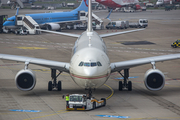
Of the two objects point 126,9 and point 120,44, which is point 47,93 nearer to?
point 120,44

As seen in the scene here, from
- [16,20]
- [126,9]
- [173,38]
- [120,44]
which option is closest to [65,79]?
[120,44]

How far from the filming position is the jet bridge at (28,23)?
8075 centimetres

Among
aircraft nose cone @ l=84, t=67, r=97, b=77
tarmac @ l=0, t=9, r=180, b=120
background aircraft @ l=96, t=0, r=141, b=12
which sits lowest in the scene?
tarmac @ l=0, t=9, r=180, b=120

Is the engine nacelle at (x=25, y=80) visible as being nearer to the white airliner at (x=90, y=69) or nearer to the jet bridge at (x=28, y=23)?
the white airliner at (x=90, y=69)

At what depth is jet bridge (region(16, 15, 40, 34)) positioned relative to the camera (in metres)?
80.8

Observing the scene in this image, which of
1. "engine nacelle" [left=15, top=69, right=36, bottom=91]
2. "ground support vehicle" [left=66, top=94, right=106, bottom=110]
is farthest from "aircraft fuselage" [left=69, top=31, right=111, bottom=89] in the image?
"engine nacelle" [left=15, top=69, right=36, bottom=91]

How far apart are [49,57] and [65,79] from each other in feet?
48.2

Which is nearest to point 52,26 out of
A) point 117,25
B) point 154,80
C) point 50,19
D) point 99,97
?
point 50,19

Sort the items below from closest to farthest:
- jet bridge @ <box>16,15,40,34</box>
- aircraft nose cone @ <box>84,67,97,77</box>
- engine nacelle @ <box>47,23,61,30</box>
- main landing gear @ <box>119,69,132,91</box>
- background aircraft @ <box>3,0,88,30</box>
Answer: aircraft nose cone @ <box>84,67,97,77</box>, main landing gear @ <box>119,69,132,91</box>, jet bridge @ <box>16,15,40,34</box>, background aircraft @ <box>3,0,88,30</box>, engine nacelle @ <box>47,23,61,30</box>

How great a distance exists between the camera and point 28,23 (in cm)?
8156

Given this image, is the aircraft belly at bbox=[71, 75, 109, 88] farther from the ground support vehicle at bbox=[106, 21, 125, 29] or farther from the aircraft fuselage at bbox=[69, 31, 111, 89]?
the ground support vehicle at bbox=[106, 21, 125, 29]

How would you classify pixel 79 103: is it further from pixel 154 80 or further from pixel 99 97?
pixel 154 80

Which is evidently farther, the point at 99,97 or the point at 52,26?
the point at 52,26

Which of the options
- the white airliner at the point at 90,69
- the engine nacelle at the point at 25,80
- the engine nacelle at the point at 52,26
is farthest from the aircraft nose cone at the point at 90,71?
the engine nacelle at the point at 52,26
